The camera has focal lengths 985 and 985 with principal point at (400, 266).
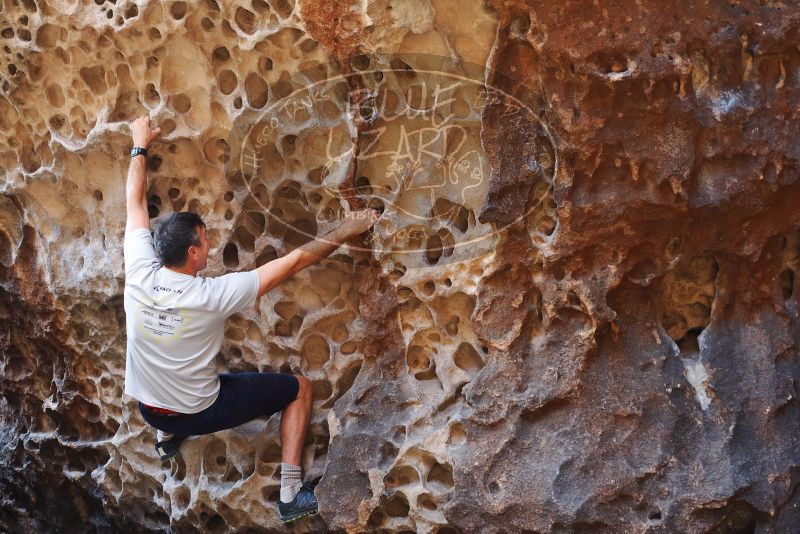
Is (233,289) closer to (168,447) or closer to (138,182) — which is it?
(138,182)

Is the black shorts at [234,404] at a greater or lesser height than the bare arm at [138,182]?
lesser

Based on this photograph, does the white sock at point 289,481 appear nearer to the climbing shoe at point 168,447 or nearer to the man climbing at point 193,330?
the man climbing at point 193,330

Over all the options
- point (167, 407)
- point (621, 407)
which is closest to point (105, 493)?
point (167, 407)

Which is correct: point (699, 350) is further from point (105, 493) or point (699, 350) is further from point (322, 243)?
point (105, 493)

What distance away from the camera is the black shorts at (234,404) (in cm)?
337

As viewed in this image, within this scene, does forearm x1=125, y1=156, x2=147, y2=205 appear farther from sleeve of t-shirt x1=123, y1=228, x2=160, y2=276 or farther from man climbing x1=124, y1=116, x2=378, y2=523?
sleeve of t-shirt x1=123, y1=228, x2=160, y2=276

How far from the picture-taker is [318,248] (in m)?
3.33

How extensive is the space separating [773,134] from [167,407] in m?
Result: 2.11

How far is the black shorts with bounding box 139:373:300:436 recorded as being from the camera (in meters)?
3.37

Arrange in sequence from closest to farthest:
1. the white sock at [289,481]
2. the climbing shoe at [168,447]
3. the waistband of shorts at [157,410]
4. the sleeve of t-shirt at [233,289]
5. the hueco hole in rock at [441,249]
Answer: the hueco hole in rock at [441,249]
the sleeve of t-shirt at [233,289]
the waistband of shorts at [157,410]
the white sock at [289,481]
the climbing shoe at [168,447]

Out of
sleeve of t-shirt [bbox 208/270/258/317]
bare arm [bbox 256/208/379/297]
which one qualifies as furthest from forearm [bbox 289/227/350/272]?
sleeve of t-shirt [bbox 208/270/258/317]

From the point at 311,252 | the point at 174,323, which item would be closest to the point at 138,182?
the point at 174,323

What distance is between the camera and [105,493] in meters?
4.16

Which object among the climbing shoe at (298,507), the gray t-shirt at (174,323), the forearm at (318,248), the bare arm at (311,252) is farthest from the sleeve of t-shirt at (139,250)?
the climbing shoe at (298,507)
